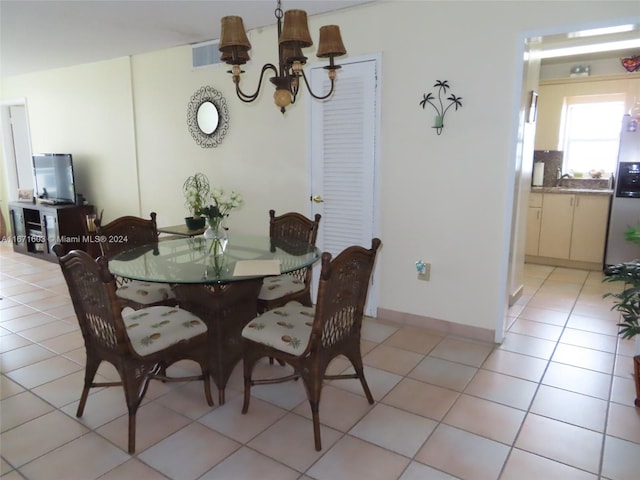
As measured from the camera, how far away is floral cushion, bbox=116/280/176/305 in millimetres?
2721

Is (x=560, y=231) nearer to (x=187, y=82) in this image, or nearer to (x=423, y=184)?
(x=423, y=184)

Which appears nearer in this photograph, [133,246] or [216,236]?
[216,236]

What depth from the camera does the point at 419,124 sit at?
319 centimetres

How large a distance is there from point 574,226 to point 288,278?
3.78 metres

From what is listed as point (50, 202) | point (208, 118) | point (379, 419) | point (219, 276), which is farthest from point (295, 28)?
point (50, 202)

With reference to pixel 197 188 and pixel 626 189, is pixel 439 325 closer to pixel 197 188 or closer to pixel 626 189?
pixel 197 188

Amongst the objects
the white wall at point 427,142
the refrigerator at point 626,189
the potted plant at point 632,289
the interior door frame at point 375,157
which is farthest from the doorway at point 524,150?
the refrigerator at point 626,189

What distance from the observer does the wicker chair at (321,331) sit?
1.95 meters

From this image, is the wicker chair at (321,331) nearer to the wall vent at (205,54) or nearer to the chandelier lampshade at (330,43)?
the chandelier lampshade at (330,43)

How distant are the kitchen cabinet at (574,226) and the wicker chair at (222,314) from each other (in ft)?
13.4

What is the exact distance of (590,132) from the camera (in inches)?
217

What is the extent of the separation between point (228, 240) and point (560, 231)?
13.3ft

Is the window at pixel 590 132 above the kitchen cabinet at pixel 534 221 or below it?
above

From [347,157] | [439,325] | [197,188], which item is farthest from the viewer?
[197,188]
